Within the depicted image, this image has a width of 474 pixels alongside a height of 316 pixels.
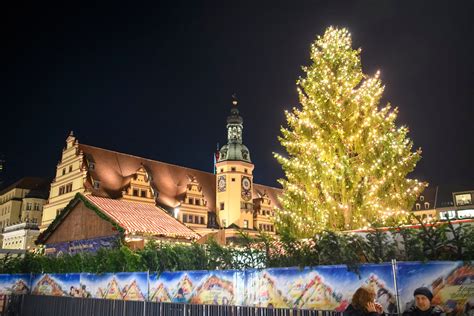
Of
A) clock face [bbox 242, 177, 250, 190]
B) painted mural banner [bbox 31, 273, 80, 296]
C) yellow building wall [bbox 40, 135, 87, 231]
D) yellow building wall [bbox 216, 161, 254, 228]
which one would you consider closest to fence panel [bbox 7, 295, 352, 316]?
painted mural banner [bbox 31, 273, 80, 296]

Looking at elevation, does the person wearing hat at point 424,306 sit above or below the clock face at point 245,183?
A: below

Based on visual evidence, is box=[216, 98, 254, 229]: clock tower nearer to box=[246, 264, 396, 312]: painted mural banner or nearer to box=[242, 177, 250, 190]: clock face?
box=[242, 177, 250, 190]: clock face

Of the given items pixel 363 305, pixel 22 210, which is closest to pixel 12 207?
pixel 22 210

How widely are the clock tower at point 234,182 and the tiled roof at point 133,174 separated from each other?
201 centimetres

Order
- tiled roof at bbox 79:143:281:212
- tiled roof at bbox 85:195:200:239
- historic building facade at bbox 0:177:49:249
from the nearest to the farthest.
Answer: tiled roof at bbox 85:195:200:239, tiled roof at bbox 79:143:281:212, historic building facade at bbox 0:177:49:249

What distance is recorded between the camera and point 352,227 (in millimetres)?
14656

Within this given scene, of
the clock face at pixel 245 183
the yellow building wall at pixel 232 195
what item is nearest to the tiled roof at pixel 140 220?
the yellow building wall at pixel 232 195

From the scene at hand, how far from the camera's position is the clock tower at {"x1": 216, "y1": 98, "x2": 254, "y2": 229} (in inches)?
2292

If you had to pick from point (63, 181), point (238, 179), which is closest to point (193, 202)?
point (238, 179)

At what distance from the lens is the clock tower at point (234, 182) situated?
58.2 m

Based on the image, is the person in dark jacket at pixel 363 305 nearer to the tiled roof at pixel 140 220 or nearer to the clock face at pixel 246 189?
the tiled roof at pixel 140 220

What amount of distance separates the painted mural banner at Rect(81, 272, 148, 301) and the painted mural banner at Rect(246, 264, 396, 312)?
3.28m

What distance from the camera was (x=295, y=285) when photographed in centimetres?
743

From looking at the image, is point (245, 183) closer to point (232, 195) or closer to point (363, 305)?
point (232, 195)
